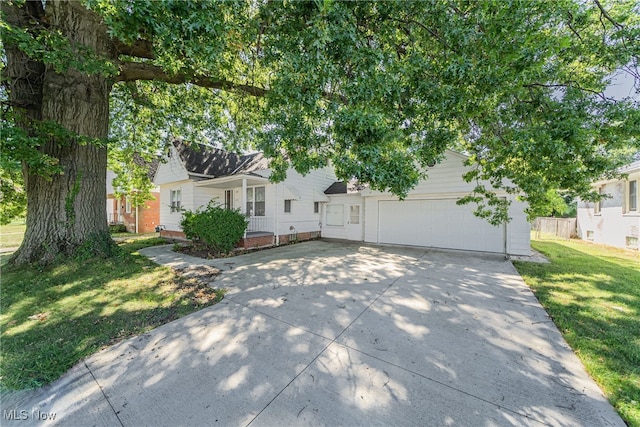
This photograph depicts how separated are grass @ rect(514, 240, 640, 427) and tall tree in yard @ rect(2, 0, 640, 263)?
2.18 meters

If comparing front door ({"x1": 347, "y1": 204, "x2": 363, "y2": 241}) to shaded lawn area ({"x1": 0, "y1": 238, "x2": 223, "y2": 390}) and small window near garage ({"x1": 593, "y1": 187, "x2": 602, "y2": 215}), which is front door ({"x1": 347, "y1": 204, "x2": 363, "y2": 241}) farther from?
small window near garage ({"x1": 593, "y1": 187, "x2": 602, "y2": 215})

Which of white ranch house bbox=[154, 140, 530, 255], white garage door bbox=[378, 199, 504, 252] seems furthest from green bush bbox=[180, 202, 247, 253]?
white garage door bbox=[378, 199, 504, 252]

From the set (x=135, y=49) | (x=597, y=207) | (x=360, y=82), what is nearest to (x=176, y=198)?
(x=135, y=49)

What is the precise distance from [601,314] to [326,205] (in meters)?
11.3

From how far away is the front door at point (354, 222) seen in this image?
502 inches

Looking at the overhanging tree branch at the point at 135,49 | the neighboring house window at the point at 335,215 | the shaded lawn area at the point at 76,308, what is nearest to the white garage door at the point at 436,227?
the neighboring house window at the point at 335,215

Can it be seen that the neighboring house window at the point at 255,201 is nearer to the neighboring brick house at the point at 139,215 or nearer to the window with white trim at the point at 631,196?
the neighboring brick house at the point at 139,215

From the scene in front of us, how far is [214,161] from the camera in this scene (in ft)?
44.0

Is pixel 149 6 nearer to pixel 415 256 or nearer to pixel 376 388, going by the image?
pixel 376 388

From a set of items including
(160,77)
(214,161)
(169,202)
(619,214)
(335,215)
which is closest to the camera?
(160,77)

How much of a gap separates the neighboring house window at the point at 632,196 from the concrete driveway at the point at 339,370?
10.4 m

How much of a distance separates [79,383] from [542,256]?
12.5m

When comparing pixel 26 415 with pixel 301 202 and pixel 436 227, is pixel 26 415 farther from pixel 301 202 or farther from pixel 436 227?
pixel 436 227

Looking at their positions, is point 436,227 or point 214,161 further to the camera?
point 214,161
